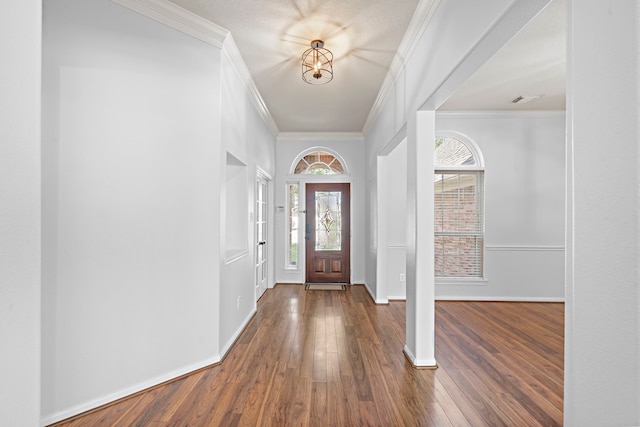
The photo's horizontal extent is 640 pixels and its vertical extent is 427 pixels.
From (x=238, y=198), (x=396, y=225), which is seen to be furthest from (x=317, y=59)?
(x=396, y=225)

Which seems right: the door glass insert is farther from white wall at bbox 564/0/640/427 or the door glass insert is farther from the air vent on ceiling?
white wall at bbox 564/0/640/427

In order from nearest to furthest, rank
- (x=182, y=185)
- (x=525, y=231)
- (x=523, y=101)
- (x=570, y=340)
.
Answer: (x=570, y=340), (x=182, y=185), (x=523, y=101), (x=525, y=231)

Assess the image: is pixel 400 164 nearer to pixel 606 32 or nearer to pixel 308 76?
pixel 308 76

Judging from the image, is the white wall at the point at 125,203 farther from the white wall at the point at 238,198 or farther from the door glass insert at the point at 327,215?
the door glass insert at the point at 327,215

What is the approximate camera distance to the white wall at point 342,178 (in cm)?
Result: 606

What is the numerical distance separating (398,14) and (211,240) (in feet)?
7.50

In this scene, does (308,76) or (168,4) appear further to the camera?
(308,76)

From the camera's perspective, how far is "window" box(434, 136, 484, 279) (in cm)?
494

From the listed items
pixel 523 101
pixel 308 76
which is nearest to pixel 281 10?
pixel 308 76

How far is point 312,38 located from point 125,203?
6.53 ft

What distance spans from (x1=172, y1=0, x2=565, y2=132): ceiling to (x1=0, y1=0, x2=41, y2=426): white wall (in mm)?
1694

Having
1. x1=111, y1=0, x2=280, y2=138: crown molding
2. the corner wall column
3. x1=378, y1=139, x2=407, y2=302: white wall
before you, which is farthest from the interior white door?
the corner wall column

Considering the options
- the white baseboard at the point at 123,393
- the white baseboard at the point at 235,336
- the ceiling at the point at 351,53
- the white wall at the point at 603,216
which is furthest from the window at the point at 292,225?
the white wall at the point at 603,216

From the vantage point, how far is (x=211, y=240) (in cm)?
273
